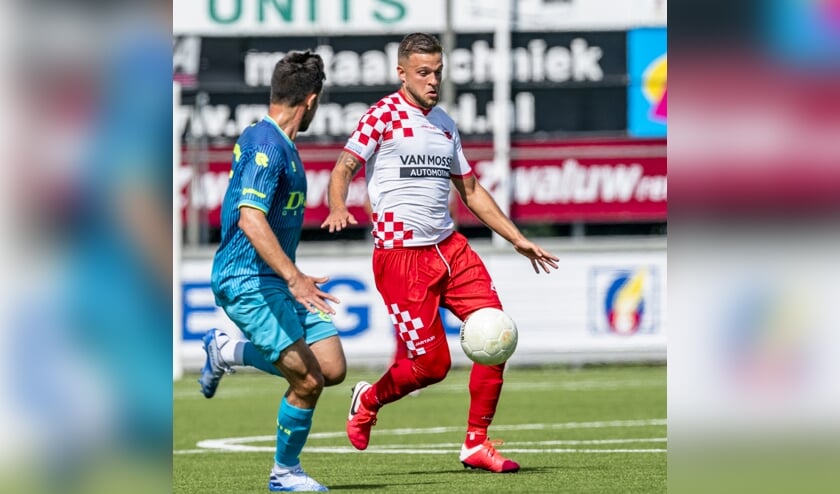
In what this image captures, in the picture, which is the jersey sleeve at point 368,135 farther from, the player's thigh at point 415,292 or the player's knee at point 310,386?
the player's knee at point 310,386

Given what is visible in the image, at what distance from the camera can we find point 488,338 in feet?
25.8

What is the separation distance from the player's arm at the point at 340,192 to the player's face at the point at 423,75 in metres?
0.49

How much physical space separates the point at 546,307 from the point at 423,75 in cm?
1125

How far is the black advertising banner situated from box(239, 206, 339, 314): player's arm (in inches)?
567

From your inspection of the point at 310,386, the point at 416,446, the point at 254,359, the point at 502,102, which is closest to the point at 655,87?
the point at 502,102

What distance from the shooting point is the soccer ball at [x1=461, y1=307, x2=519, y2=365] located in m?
7.86

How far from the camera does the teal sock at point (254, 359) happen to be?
24.2 feet

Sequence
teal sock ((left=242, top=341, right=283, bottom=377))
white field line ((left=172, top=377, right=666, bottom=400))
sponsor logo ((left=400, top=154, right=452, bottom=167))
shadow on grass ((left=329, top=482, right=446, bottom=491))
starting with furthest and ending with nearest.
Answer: white field line ((left=172, top=377, right=666, bottom=400)) → sponsor logo ((left=400, top=154, right=452, bottom=167)) → teal sock ((left=242, top=341, right=283, bottom=377)) → shadow on grass ((left=329, top=482, right=446, bottom=491))

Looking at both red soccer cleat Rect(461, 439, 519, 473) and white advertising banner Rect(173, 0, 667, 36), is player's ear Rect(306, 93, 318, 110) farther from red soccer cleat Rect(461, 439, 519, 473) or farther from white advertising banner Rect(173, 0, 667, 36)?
white advertising banner Rect(173, 0, 667, 36)

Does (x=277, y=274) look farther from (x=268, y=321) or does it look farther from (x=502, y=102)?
(x=502, y=102)

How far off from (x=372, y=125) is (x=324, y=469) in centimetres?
190

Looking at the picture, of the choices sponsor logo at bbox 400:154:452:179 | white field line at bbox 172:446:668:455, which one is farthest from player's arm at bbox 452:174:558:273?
white field line at bbox 172:446:668:455

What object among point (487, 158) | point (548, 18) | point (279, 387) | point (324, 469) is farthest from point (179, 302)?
point (324, 469)

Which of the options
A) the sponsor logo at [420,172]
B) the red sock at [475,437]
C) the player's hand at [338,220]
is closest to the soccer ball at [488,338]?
the red sock at [475,437]
